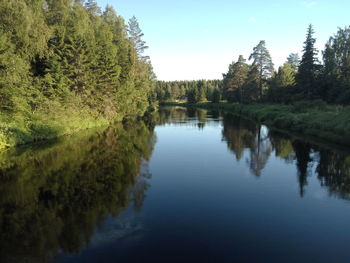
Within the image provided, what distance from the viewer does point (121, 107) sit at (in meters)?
47.9

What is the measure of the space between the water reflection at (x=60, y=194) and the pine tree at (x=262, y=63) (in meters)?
47.5

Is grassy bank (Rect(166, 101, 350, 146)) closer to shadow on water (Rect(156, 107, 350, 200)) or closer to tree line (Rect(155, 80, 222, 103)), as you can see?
shadow on water (Rect(156, 107, 350, 200))

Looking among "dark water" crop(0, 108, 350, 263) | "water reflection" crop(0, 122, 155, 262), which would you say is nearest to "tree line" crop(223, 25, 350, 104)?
"dark water" crop(0, 108, 350, 263)

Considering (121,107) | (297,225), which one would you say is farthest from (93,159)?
(121,107)

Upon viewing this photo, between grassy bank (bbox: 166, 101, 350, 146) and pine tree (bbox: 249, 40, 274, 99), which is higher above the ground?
pine tree (bbox: 249, 40, 274, 99)

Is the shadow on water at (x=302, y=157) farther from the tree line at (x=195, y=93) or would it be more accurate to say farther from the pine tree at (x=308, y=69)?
the tree line at (x=195, y=93)

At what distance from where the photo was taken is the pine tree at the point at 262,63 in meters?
60.0

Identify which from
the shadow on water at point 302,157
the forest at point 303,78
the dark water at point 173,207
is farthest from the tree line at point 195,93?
the dark water at point 173,207

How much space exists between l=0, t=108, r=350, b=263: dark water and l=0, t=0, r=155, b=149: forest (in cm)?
547

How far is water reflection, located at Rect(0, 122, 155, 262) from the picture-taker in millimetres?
8250

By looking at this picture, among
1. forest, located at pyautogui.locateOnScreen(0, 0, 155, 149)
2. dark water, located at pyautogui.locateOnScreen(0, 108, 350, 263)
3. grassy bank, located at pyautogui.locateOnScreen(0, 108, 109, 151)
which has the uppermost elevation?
forest, located at pyautogui.locateOnScreen(0, 0, 155, 149)

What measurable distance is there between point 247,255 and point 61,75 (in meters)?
29.8

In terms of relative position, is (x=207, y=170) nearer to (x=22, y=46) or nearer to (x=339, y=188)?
(x=339, y=188)

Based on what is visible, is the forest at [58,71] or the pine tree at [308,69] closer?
the forest at [58,71]
